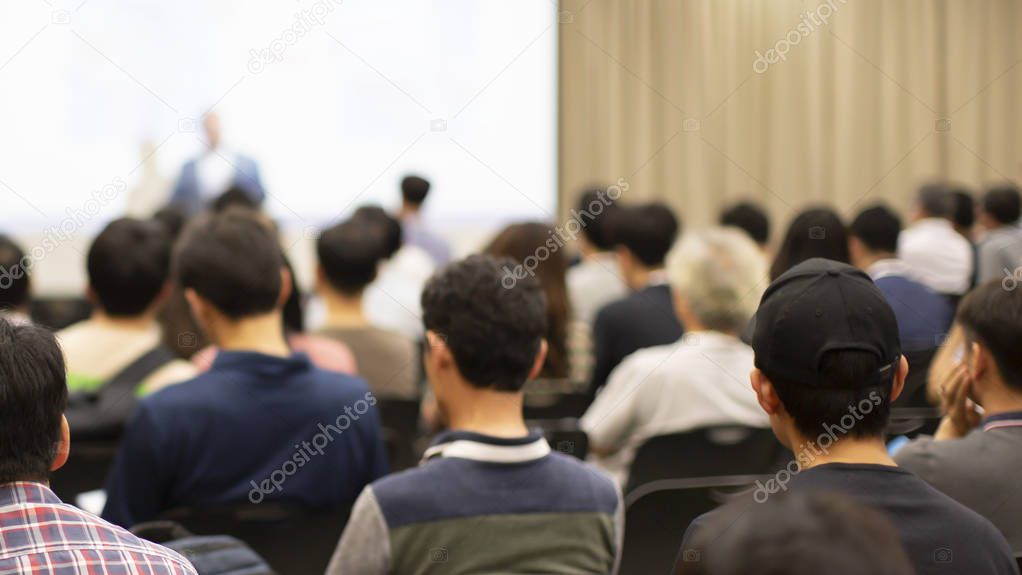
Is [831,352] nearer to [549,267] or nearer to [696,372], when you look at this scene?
[696,372]

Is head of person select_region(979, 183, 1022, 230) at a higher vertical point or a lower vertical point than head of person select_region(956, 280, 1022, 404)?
lower

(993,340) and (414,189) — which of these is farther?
(414,189)

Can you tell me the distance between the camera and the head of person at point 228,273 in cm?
234

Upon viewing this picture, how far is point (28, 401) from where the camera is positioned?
1226mm

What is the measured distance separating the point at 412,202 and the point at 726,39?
363cm

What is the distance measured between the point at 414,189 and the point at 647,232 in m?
2.28

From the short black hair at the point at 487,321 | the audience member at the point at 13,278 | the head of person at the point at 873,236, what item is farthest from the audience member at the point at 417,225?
the short black hair at the point at 487,321

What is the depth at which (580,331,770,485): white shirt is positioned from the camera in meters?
2.81

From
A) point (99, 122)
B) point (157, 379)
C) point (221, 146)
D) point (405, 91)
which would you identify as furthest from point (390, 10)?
point (157, 379)

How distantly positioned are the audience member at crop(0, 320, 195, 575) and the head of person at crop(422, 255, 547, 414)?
0.66 meters

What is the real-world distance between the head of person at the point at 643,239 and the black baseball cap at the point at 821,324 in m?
2.68

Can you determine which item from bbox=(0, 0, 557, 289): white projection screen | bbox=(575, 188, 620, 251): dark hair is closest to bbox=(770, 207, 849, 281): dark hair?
bbox=(575, 188, 620, 251): dark hair

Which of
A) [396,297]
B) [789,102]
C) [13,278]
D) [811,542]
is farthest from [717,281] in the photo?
[789,102]

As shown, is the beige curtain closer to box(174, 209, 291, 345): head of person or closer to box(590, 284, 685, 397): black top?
box(590, 284, 685, 397): black top
